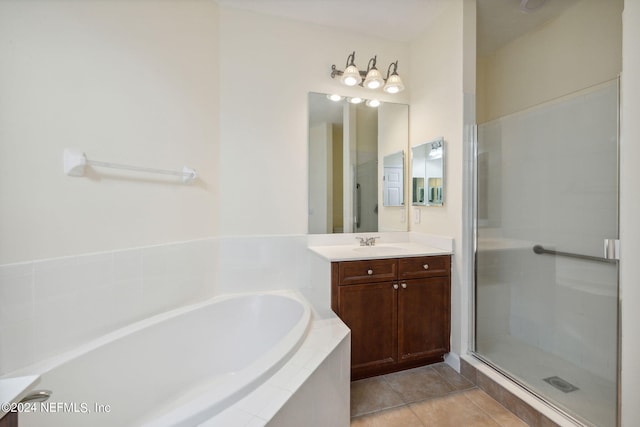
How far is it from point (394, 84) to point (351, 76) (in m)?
0.38

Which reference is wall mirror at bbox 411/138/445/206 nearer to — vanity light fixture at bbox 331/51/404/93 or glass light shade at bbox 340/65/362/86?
vanity light fixture at bbox 331/51/404/93

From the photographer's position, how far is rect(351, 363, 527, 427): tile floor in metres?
1.45

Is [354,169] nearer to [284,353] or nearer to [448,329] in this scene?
[448,329]

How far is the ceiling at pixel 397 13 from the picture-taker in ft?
6.44

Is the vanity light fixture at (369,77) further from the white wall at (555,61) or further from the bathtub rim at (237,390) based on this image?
the bathtub rim at (237,390)

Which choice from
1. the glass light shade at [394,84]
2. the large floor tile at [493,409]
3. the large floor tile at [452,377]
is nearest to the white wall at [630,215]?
the large floor tile at [493,409]

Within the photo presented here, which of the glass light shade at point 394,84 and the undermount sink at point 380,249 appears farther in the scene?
the glass light shade at point 394,84

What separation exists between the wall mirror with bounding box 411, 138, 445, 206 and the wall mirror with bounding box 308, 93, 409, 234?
0.13 m

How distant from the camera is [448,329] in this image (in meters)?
1.96

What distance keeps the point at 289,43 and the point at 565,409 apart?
9.23 ft

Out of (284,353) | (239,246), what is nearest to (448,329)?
(284,353)

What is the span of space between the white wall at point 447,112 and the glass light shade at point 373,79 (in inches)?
15.6

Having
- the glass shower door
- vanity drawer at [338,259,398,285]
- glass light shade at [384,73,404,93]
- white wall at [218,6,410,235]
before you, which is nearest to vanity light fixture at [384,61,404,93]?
glass light shade at [384,73,404,93]

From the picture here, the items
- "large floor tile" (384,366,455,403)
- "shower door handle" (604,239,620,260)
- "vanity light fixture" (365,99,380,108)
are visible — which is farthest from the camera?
"vanity light fixture" (365,99,380,108)
